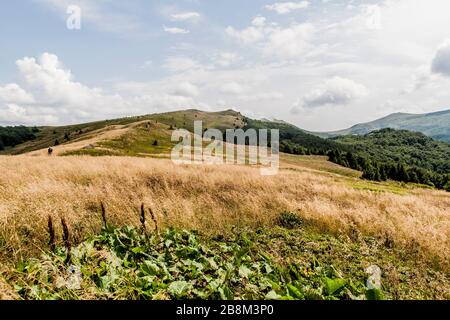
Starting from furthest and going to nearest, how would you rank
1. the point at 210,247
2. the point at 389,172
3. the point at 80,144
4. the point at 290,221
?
the point at 389,172
the point at 80,144
the point at 290,221
the point at 210,247

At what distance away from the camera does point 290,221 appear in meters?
10.5

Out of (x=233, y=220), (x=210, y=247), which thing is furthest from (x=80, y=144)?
(x=210, y=247)

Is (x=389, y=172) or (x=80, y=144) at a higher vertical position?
(x=80, y=144)

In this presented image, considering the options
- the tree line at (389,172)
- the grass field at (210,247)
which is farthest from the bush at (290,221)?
the tree line at (389,172)

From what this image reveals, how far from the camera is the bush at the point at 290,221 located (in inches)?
403

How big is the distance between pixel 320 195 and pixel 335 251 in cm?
813

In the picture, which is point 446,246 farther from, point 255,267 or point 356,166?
point 356,166

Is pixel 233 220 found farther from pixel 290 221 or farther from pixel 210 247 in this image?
pixel 210 247

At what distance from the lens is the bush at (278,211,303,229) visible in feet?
33.6

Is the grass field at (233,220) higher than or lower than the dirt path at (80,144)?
lower

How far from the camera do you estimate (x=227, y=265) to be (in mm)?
5363

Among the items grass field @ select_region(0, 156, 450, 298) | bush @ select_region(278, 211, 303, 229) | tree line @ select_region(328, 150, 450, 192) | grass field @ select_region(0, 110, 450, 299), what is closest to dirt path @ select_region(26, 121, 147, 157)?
grass field @ select_region(0, 156, 450, 298)

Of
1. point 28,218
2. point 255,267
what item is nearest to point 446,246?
point 255,267

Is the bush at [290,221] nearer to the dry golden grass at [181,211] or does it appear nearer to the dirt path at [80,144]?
the dry golden grass at [181,211]
